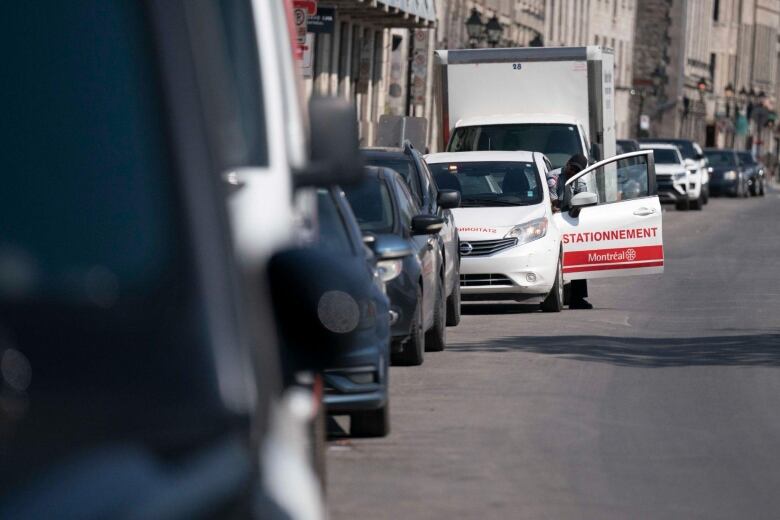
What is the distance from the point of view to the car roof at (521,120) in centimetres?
2561

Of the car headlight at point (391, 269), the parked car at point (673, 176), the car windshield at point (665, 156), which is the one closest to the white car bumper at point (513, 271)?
the car headlight at point (391, 269)

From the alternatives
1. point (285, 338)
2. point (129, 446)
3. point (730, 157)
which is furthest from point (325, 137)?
point (730, 157)

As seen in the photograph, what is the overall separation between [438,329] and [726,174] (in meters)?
54.6

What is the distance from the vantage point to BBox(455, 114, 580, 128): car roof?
25.6 meters

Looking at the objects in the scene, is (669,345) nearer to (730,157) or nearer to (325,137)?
(325,137)

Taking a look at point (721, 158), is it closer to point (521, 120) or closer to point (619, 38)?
point (619, 38)

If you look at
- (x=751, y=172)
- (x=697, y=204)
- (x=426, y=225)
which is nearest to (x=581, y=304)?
(x=426, y=225)

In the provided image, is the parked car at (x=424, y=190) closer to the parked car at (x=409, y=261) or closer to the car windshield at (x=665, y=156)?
the parked car at (x=409, y=261)

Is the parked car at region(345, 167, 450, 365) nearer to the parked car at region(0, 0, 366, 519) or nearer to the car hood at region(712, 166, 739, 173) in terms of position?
the parked car at region(0, 0, 366, 519)

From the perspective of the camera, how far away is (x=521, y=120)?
1009 inches

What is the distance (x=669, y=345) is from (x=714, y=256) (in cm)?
1662

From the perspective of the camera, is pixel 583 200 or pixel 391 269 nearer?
pixel 391 269

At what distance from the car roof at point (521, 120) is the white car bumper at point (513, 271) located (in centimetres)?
704

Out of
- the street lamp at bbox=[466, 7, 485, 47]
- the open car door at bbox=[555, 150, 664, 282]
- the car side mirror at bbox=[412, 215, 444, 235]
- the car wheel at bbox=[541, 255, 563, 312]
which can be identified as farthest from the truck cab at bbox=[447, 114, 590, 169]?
the street lamp at bbox=[466, 7, 485, 47]
